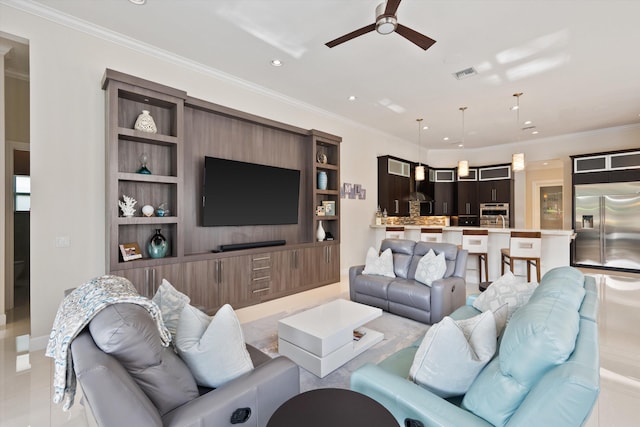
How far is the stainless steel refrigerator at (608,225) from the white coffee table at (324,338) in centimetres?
658

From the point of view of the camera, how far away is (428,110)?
570 centimetres

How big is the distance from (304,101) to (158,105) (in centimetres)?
247

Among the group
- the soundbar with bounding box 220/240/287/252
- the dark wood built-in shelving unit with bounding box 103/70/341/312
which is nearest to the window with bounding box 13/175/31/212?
the dark wood built-in shelving unit with bounding box 103/70/341/312

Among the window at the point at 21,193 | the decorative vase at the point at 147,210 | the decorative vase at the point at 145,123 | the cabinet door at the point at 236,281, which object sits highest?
the decorative vase at the point at 145,123

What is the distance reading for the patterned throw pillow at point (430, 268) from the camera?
3.61 meters

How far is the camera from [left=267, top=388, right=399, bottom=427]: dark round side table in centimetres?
113

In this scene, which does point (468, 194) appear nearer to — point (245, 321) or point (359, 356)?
point (359, 356)

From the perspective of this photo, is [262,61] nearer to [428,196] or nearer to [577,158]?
[428,196]

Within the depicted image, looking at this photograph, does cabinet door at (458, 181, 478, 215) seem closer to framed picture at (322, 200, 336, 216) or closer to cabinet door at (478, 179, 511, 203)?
cabinet door at (478, 179, 511, 203)

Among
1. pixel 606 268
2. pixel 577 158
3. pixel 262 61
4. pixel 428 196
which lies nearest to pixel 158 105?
pixel 262 61

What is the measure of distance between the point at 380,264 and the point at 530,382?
3.09 meters

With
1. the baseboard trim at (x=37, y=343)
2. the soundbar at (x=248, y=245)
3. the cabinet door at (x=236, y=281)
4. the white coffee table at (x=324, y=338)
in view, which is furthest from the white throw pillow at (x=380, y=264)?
the baseboard trim at (x=37, y=343)

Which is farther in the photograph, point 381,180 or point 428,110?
point 381,180

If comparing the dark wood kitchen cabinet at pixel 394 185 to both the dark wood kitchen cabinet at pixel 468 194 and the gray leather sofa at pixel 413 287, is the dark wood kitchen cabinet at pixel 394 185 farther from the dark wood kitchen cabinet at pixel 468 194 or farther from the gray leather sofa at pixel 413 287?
the gray leather sofa at pixel 413 287
